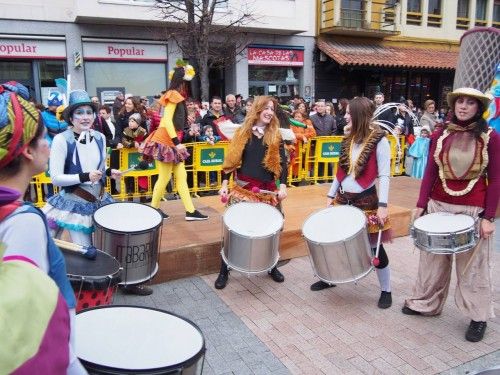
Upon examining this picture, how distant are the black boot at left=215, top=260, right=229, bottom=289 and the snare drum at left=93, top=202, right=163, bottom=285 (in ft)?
2.39

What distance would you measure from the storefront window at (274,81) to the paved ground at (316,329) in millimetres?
14222

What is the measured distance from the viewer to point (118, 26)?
49.6ft

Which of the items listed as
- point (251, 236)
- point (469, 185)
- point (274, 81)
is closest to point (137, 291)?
point (251, 236)

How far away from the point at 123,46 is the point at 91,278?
47.3ft

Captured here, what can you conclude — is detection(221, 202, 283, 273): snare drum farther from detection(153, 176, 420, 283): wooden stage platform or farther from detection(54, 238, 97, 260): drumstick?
detection(54, 238, 97, 260): drumstick

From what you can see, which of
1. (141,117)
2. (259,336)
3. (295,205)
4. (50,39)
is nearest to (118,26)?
(50,39)

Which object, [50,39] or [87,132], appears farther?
[50,39]

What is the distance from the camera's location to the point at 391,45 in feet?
67.8

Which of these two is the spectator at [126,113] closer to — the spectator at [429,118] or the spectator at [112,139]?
the spectator at [112,139]

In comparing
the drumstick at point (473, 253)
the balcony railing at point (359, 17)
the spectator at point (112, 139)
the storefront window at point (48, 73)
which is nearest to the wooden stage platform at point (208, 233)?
the spectator at point (112, 139)

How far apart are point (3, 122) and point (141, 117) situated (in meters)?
6.95

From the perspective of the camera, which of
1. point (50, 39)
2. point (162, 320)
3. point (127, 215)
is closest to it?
point (162, 320)

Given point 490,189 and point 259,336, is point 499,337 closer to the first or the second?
point 490,189

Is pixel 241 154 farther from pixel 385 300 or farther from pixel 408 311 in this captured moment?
pixel 408 311
